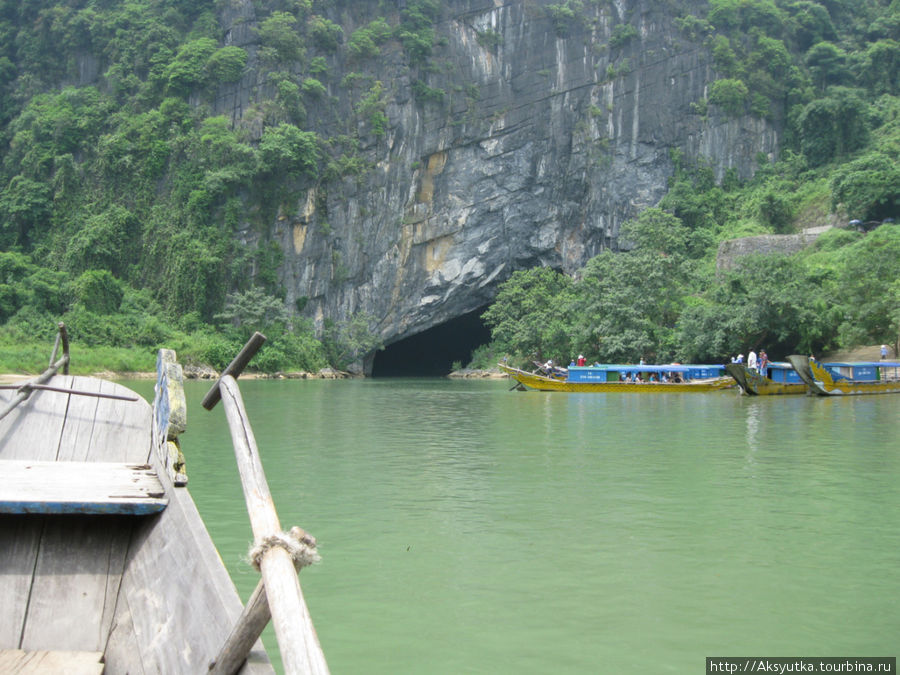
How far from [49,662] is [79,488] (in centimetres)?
82

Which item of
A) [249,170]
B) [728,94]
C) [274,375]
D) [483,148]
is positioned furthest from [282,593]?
[728,94]

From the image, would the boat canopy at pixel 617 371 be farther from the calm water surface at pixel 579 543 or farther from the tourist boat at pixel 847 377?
the calm water surface at pixel 579 543

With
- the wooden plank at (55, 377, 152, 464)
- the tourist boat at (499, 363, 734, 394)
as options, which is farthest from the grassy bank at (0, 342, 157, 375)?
the wooden plank at (55, 377, 152, 464)

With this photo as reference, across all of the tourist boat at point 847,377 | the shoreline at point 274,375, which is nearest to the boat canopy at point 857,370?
the tourist boat at point 847,377

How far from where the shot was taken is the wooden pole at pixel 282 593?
1687mm

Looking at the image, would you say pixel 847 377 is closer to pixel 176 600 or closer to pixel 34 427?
pixel 34 427

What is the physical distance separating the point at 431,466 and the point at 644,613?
4067mm

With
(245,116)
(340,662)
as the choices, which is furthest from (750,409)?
(245,116)

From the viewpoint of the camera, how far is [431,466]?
751cm

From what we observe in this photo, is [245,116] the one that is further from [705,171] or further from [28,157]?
[705,171]

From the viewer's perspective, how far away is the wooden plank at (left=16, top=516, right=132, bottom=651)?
265 cm

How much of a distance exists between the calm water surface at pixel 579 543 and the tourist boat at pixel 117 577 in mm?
795

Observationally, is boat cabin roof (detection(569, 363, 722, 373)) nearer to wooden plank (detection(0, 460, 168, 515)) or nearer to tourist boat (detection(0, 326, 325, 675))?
tourist boat (detection(0, 326, 325, 675))

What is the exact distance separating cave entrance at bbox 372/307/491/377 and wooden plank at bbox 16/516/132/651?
35.7 m
